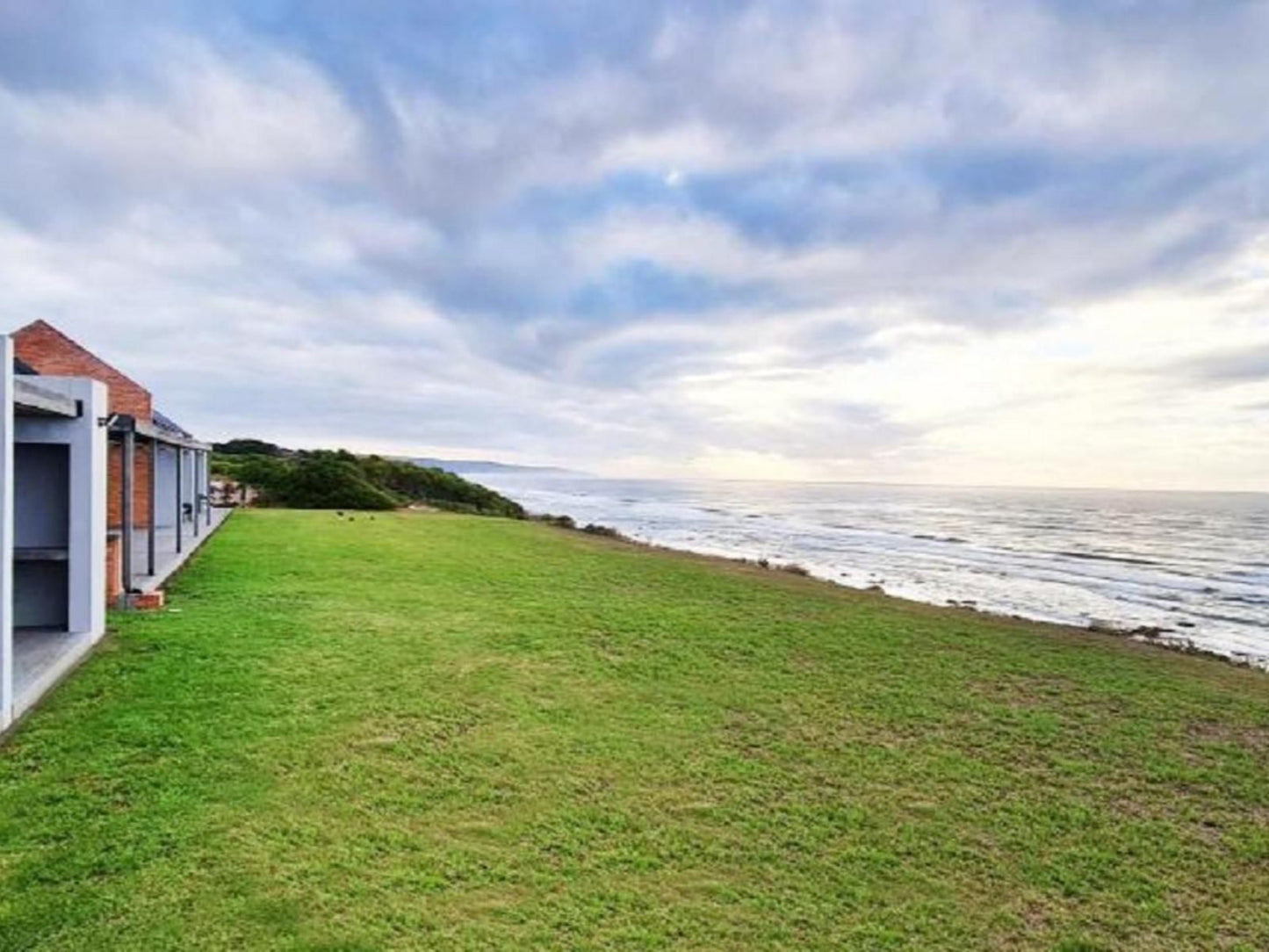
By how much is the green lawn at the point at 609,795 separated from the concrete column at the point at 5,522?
0.35 m

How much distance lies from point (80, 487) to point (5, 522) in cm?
242

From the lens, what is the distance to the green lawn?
3.16 meters

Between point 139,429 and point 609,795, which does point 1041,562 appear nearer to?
point 609,795

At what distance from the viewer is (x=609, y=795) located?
435 cm

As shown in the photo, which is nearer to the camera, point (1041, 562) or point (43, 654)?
point (43, 654)

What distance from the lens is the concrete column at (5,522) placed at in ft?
15.3

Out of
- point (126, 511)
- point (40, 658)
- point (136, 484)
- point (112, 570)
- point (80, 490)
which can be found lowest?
point (40, 658)

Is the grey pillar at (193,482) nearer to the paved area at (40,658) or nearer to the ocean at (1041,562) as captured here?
the paved area at (40,658)

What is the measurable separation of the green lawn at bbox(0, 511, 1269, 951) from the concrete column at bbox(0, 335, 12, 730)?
355 mm

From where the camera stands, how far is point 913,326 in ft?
74.9

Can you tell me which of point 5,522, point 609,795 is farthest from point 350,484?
point 609,795

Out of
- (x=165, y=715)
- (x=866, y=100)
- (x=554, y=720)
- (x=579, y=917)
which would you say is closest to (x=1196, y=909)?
(x=579, y=917)

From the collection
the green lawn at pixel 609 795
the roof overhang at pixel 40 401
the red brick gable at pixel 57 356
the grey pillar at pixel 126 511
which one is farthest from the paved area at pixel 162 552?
the roof overhang at pixel 40 401

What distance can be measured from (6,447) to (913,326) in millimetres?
22457
